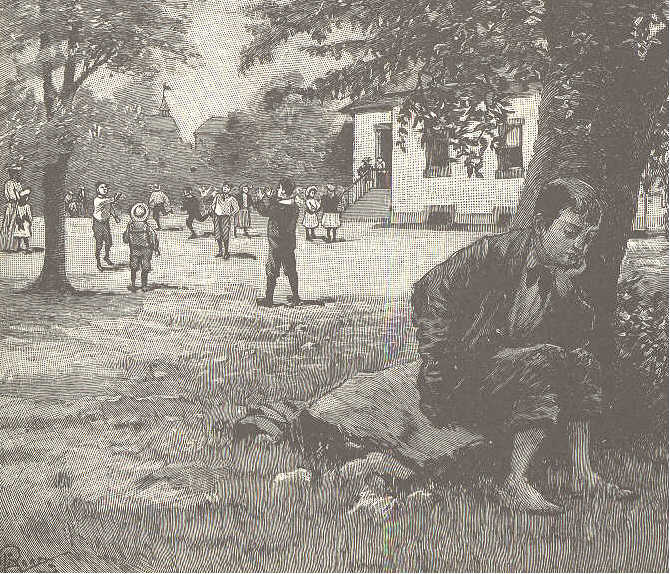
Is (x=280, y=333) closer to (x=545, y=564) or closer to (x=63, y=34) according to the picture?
(x=545, y=564)

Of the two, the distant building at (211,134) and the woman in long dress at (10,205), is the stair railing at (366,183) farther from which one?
the woman in long dress at (10,205)

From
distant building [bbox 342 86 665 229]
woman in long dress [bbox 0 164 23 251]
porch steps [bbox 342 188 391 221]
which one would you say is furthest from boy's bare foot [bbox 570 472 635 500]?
woman in long dress [bbox 0 164 23 251]

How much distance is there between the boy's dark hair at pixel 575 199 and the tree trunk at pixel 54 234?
294 cm

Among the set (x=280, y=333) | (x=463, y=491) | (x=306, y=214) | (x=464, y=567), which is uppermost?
(x=306, y=214)

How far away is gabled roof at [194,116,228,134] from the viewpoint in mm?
4215

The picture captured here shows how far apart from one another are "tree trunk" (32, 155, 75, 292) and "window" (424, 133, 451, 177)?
221 cm

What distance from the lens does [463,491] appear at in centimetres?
392

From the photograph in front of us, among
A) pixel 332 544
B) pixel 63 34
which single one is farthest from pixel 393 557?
pixel 63 34

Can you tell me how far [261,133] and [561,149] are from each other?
1778 mm

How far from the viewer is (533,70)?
4039 mm

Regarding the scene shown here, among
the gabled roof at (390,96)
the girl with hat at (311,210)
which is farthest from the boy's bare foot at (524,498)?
the gabled roof at (390,96)

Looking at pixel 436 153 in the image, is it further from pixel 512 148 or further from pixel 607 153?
pixel 607 153
